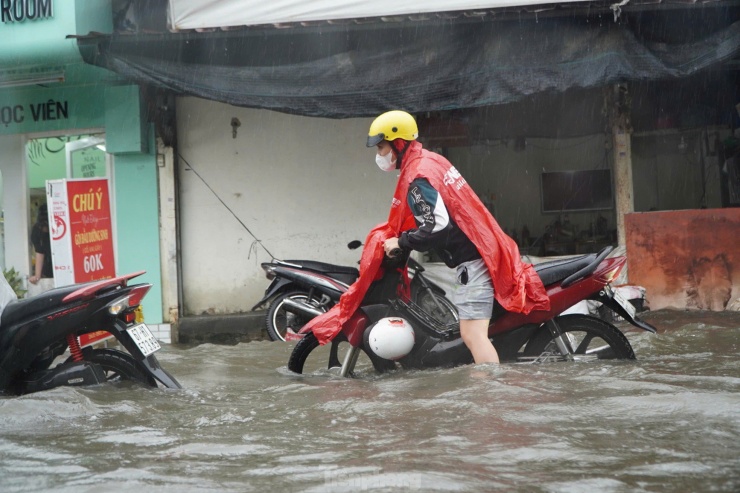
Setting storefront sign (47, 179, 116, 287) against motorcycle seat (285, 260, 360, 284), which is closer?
storefront sign (47, 179, 116, 287)

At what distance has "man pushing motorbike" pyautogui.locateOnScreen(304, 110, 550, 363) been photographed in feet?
19.2

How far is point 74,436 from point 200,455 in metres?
0.90

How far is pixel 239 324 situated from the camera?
443 inches

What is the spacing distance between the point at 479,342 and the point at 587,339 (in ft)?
2.60

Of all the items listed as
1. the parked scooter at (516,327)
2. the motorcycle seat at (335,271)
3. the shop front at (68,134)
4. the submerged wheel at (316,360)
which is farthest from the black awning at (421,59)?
the parked scooter at (516,327)

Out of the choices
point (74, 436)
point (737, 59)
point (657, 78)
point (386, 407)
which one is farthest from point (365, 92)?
point (74, 436)

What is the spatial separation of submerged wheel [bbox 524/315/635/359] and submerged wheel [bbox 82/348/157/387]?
8.07 feet

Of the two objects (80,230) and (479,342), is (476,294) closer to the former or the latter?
(479,342)

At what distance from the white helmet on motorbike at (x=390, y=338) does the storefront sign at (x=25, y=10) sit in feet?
21.3

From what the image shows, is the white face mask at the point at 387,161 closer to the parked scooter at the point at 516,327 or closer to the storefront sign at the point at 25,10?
the parked scooter at the point at 516,327

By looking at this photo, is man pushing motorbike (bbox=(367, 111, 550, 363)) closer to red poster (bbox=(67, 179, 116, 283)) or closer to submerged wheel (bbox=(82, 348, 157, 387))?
submerged wheel (bbox=(82, 348, 157, 387))

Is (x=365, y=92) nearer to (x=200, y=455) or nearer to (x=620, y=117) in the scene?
(x=620, y=117)

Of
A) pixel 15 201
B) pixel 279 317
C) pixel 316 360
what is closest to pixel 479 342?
pixel 316 360

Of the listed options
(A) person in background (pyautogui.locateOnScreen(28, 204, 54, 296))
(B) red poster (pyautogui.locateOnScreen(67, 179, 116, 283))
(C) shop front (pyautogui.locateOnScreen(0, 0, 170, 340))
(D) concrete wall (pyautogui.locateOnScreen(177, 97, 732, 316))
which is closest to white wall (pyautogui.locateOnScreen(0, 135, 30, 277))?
(C) shop front (pyautogui.locateOnScreen(0, 0, 170, 340))
